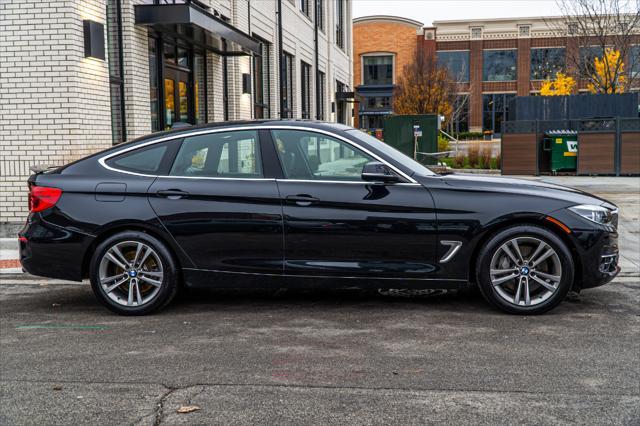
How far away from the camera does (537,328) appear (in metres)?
5.73

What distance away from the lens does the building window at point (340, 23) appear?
124 feet

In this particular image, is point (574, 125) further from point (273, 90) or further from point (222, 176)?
point (222, 176)

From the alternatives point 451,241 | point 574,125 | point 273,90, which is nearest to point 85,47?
point 451,241

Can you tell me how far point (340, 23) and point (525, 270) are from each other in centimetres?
3456

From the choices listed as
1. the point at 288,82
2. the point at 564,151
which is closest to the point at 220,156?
the point at 564,151

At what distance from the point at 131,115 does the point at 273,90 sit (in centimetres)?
1058

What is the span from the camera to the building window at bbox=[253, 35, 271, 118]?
69.4 feet

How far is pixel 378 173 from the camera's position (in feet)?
20.0

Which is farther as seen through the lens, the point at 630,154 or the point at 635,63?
the point at 635,63

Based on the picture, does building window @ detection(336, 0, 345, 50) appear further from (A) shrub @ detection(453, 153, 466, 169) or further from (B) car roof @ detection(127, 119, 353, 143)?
(B) car roof @ detection(127, 119, 353, 143)

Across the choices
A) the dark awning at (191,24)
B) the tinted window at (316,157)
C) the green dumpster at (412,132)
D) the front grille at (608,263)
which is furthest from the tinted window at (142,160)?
the green dumpster at (412,132)

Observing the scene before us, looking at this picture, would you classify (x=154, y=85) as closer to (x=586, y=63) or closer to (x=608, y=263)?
(x=608, y=263)

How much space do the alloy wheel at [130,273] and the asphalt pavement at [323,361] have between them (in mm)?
197

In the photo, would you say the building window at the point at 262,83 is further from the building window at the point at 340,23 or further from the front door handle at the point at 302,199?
the building window at the point at 340,23
